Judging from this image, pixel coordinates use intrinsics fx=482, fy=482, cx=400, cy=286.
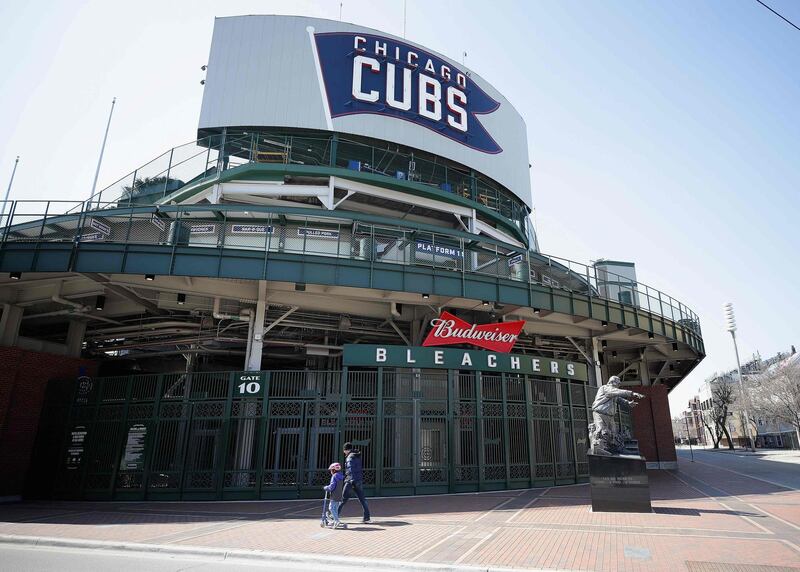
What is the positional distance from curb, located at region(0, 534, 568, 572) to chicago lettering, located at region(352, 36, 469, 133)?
2583 centimetres

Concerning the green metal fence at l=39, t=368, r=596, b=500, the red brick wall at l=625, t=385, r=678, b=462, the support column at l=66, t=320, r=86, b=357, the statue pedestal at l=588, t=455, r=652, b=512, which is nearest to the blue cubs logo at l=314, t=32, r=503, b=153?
the support column at l=66, t=320, r=86, b=357

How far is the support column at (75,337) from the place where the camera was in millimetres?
22109

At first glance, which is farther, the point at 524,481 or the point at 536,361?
the point at 536,361

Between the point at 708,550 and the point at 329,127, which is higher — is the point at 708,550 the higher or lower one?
the lower one

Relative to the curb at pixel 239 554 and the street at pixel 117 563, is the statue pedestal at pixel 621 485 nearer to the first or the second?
the curb at pixel 239 554

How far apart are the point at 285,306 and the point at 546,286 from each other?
11582 mm

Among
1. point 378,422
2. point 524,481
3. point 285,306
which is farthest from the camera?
point 285,306

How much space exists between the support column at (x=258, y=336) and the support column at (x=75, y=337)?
372 inches

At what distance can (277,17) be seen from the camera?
2983 centimetres

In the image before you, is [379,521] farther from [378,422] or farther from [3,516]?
[3,516]

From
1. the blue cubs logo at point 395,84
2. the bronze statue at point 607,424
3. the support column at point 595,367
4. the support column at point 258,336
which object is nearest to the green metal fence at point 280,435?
the support column at point 258,336

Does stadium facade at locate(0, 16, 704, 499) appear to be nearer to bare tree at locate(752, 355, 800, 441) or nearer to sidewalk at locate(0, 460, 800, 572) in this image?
sidewalk at locate(0, 460, 800, 572)

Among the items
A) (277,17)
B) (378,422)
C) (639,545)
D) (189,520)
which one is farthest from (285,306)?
(277,17)

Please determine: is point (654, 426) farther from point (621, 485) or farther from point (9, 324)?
point (9, 324)
